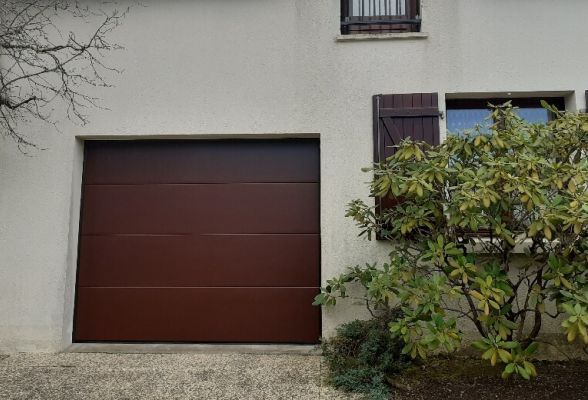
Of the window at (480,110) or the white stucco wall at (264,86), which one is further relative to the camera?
the window at (480,110)

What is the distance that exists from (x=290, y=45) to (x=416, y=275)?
8.19 feet

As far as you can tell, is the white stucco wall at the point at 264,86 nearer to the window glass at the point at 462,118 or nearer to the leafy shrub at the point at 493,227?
the window glass at the point at 462,118

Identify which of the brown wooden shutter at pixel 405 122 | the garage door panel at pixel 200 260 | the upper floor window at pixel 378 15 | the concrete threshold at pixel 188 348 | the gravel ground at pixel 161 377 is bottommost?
the gravel ground at pixel 161 377

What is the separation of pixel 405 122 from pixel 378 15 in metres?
1.26

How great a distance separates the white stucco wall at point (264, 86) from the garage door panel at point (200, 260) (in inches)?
9.2

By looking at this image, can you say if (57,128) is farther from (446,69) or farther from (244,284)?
(446,69)

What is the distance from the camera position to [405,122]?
3881 millimetres

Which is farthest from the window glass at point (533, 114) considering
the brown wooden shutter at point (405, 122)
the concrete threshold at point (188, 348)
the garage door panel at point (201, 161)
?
the concrete threshold at point (188, 348)

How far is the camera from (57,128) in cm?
408

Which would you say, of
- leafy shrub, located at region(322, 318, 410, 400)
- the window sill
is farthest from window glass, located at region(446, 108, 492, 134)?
leafy shrub, located at region(322, 318, 410, 400)

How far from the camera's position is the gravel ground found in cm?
306

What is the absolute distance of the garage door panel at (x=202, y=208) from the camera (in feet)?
13.6

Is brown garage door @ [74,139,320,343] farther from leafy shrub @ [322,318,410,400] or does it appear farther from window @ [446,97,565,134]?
window @ [446,97,565,134]

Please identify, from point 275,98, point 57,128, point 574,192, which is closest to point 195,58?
point 275,98
